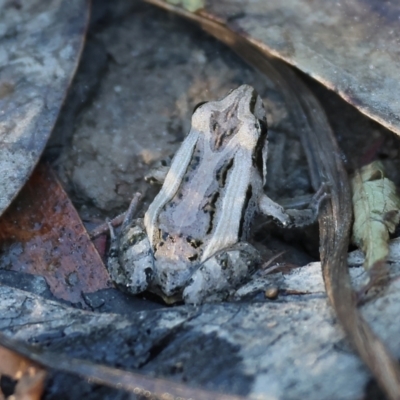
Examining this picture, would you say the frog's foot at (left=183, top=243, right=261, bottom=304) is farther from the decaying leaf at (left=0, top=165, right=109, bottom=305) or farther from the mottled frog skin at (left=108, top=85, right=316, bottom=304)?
the decaying leaf at (left=0, top=165, right=109, bottom=305)

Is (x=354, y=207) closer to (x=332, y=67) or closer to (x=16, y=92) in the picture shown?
(x=332, y=67)

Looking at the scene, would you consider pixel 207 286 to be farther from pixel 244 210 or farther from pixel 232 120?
pixel 232 120

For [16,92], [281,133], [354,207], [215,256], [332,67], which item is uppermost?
[332,67]

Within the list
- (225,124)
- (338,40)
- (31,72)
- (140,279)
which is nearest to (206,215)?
(140,279)

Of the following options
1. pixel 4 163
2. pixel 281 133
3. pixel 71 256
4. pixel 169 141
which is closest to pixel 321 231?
pixel 281 133

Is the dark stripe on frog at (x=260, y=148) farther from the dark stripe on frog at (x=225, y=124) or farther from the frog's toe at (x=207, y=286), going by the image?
the frog's toe at (x=207, y=286)

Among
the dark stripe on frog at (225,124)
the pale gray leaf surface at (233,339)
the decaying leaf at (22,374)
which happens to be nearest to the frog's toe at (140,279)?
the pale gray leaf surface at (233,339)

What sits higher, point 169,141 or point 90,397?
point 169,141
